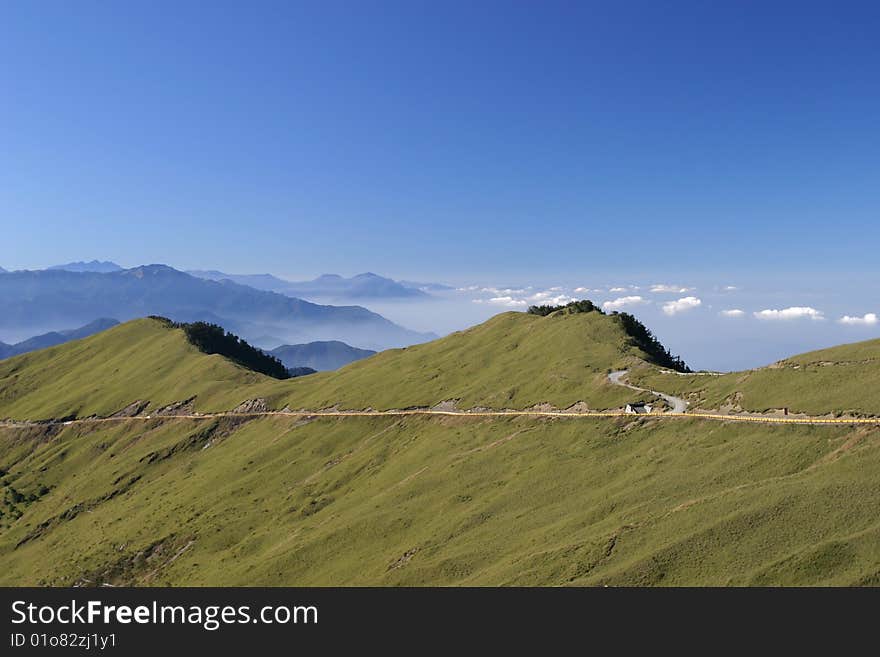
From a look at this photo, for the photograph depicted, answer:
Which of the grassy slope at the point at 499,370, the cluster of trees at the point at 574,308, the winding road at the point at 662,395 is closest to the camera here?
the winding road at the point at 662,395

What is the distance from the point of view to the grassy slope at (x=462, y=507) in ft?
144

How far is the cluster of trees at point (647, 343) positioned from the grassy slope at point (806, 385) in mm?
28846

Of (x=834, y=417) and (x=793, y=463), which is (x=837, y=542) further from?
(x=834, y=417)

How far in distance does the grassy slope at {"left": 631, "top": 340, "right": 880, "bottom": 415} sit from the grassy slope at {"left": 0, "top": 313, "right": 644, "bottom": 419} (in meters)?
10.8

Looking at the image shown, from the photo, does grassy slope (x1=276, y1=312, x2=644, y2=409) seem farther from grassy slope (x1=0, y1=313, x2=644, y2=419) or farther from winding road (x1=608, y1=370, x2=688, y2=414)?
winding road (x1=608, y1=370, x2=688, y2=414)

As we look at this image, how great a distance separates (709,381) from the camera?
82750mm

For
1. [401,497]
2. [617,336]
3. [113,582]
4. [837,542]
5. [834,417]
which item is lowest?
[113,582]

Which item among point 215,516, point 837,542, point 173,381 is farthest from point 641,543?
point 173,381

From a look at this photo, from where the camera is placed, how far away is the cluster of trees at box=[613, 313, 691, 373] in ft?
379

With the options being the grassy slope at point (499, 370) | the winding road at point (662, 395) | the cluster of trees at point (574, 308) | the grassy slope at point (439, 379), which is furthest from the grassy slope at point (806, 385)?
the cluster of trees at point (574, 308)

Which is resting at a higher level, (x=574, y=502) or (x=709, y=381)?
(x=709, y=381)

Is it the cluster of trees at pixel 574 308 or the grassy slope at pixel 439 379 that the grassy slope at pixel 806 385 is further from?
the cluster of trees at pixel 574 308

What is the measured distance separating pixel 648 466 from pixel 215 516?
7373 cm

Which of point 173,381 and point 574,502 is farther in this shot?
point 173,381
